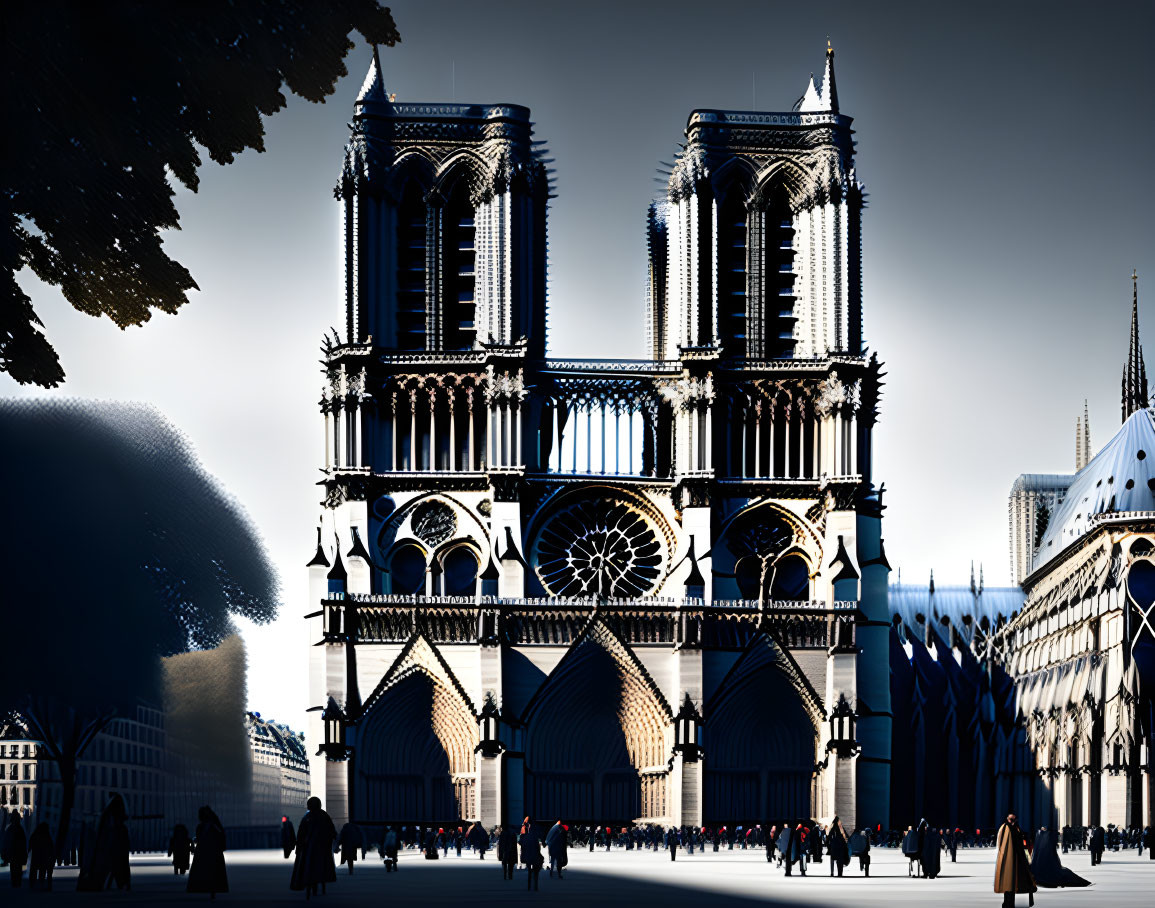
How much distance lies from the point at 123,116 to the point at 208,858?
14.5 metres

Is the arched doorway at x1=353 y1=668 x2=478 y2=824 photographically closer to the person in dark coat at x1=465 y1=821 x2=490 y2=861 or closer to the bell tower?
the person in dark coat at x1=465 y1=821 x2=490 y2=861

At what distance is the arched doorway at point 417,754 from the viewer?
7281cm

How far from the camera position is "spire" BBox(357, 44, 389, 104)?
76688 millimetres

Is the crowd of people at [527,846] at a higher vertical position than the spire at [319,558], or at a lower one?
lower

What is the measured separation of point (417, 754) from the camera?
242 ft

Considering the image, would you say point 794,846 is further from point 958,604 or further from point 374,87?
point 958,604

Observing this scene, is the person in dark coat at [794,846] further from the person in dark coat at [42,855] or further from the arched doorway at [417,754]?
the arched doorway at [417,754]

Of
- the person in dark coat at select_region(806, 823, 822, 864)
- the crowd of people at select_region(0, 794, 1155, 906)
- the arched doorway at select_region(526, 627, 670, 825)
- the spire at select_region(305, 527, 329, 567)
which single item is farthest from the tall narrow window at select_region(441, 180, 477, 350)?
the person in dark coat at select_region(806, 823, 822, 864)

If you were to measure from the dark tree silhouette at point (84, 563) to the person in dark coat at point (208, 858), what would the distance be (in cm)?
2387

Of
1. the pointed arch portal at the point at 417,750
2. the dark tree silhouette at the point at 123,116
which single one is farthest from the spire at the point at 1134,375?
the dark tree silhouette at the point at 123,116

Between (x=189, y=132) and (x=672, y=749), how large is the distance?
5438cm

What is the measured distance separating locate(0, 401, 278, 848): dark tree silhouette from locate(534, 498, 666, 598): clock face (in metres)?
15.3

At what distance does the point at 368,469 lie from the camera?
7438 cm

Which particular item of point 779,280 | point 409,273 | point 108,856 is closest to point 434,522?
point 409,273
